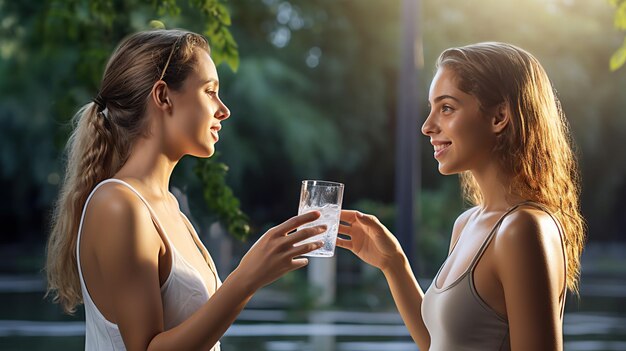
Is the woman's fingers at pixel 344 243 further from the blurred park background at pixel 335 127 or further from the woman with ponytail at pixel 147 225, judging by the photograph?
the blurred park background at pixel 335 127

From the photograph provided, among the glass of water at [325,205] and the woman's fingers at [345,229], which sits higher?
the glass of water at [325,205]

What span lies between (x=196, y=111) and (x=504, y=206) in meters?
0.83

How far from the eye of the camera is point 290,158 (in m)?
19.6

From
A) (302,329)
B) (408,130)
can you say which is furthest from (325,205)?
(302,329)

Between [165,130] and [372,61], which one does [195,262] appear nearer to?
[165,130]

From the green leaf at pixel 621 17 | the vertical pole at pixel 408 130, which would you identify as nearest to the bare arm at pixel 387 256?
the green leaf at pixel 621 17

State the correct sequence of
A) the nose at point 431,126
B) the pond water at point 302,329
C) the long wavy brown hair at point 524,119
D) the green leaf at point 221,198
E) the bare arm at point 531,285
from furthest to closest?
the pond water at point 302,329 → the green leaf at point 221,198 → the nose at point 431,126 → the long wavy brown hair at point 524,119 → the bare arm at point 531,285

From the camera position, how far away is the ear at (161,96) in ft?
7.49

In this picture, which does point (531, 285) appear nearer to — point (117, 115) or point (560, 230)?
point (560, 230)

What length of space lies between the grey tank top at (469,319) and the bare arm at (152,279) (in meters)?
0.39

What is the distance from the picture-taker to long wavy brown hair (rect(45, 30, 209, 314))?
229cm

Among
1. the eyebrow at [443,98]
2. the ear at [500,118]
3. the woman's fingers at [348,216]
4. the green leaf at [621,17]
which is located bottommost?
the woman's fingers at [348,216]

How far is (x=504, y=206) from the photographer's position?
7.53 ft

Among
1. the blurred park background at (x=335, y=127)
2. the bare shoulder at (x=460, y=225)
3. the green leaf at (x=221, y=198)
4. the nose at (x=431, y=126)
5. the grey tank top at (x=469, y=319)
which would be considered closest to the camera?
the grey tank top at (x=469, y=319)
